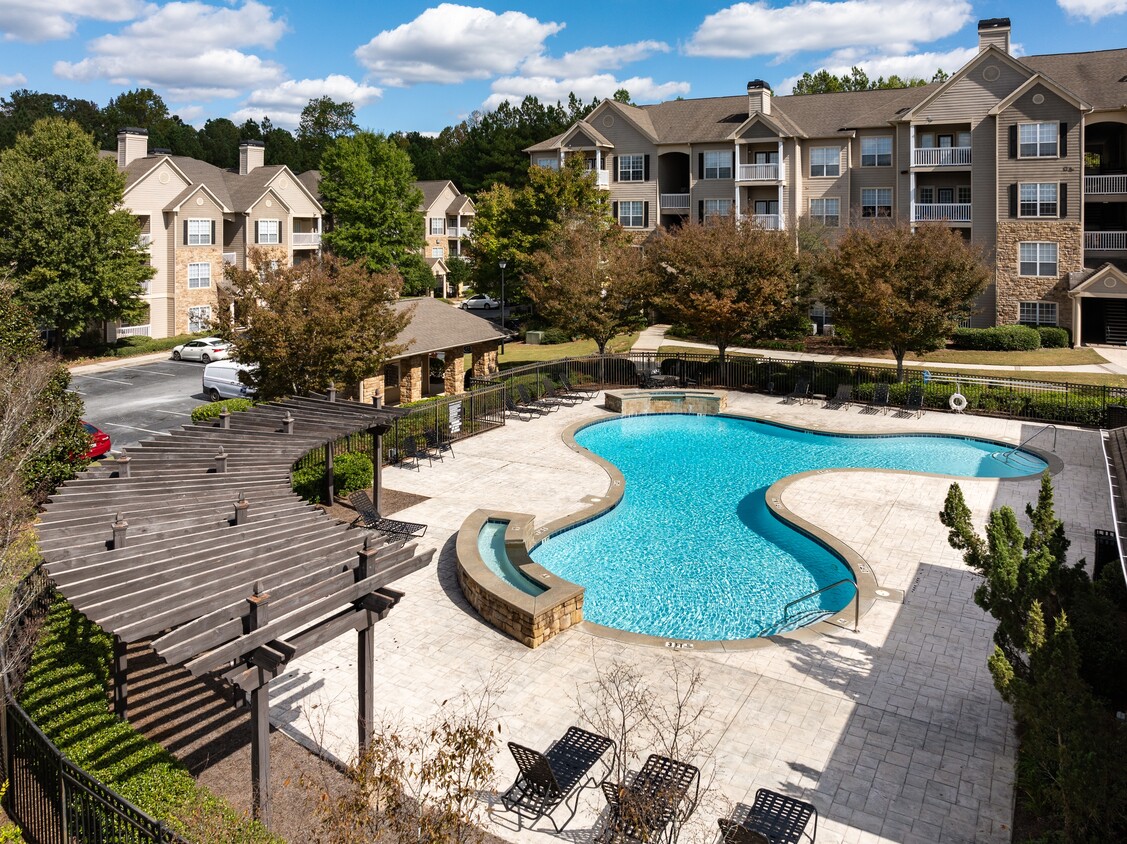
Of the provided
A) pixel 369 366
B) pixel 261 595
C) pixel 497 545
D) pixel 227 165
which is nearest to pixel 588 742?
pixel 261 595

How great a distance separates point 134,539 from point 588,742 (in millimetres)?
6094

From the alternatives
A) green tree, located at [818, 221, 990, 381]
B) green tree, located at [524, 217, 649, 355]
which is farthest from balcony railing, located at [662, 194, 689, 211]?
green tree, located at [818, 221, 990, 381]

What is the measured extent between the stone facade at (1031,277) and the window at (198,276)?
44277mm

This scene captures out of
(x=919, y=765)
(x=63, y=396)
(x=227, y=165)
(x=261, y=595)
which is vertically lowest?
(x=919, y=765)

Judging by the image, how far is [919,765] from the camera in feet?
34.1

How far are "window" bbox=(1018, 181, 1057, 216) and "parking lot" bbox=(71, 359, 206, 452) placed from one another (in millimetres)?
39714

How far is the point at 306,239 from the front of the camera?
5909cm

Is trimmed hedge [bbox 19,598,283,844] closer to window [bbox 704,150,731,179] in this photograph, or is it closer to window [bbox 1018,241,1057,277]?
window [bbox 1018,241,1057,277]

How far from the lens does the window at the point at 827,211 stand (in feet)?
162

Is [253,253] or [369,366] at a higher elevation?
[253,253]

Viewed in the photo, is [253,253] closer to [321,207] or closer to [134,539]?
[134,539]

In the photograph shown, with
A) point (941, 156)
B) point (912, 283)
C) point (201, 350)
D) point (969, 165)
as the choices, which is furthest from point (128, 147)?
point (969, 165)

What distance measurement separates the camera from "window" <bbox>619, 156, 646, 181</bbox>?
53656 millimetres

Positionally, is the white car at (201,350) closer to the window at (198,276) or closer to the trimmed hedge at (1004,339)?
the window at (198,276)
